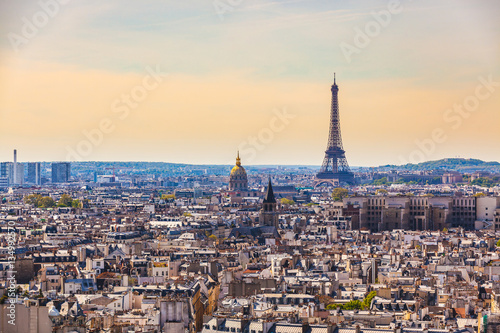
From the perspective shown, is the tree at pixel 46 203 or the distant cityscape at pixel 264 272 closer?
the distant cityscape at pixel 264 272

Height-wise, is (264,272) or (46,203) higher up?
(46,203)

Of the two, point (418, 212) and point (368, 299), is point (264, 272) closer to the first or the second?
point (368, 299)

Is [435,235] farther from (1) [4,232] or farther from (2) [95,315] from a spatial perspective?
(2) [95,315]

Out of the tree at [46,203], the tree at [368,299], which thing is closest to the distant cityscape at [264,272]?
the tree at [368,299]

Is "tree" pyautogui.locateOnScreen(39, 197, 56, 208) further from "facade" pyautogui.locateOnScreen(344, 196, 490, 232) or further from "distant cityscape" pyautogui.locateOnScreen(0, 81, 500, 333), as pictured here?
"facade" pyautogui.locateOnScreen(344, 196, 490, 232)

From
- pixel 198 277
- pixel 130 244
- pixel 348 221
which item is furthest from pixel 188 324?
pixel 348 221

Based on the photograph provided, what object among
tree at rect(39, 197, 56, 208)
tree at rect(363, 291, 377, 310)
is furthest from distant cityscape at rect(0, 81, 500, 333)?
tree at rect(39, 197, 56, 208)

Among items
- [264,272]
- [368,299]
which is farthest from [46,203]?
[368,299]

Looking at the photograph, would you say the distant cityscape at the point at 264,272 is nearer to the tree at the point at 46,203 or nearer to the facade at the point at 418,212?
the facade at the point at 418,212

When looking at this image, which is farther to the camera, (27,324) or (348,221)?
(348,221)

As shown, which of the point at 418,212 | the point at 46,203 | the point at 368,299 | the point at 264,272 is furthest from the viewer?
the point at 46,203

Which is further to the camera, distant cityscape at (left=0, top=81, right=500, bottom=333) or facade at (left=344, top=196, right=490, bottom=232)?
facade at (left=344, top=196, right=490, bottom=232)
